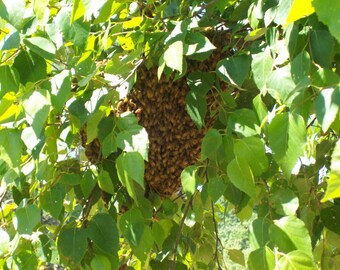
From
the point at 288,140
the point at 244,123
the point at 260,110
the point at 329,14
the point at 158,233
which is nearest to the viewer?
the point at 329,14

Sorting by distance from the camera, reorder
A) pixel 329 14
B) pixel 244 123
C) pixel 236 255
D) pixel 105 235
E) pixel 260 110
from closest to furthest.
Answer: pixel 329 14 → pixel 260 110 → pixel 244 123 → pixel 105 235 → pixel 236 255

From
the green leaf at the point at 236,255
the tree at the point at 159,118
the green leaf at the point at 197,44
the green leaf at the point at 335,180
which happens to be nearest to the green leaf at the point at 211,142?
the tree at the point at 159,118

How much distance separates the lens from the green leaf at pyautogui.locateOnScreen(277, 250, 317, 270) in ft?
2.04

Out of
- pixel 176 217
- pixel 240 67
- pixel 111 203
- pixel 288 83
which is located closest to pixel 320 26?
pixel 288 83

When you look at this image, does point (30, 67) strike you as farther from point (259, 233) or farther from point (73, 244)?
point (259, 233)

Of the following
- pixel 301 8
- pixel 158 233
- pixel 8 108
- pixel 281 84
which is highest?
pixel 301 8

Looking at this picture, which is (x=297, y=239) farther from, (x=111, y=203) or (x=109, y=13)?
(x=111, y=203)

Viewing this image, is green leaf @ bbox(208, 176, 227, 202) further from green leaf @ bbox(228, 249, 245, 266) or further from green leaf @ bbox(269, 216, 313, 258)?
green leaf @ bbox(228, 249, 245, 266)

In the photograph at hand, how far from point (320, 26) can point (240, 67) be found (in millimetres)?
181

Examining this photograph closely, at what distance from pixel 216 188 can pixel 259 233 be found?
19 cm

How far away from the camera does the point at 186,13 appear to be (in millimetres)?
1004

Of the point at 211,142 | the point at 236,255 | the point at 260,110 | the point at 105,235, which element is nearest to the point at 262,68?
the point at 260,110

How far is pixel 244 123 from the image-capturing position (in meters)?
0.83

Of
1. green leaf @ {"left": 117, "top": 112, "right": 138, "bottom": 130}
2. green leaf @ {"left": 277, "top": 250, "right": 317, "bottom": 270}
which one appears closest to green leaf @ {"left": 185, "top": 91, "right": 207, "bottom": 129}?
green leaf @ {"left": 117, "top": 112, "right": 138, "bottom": 130}
